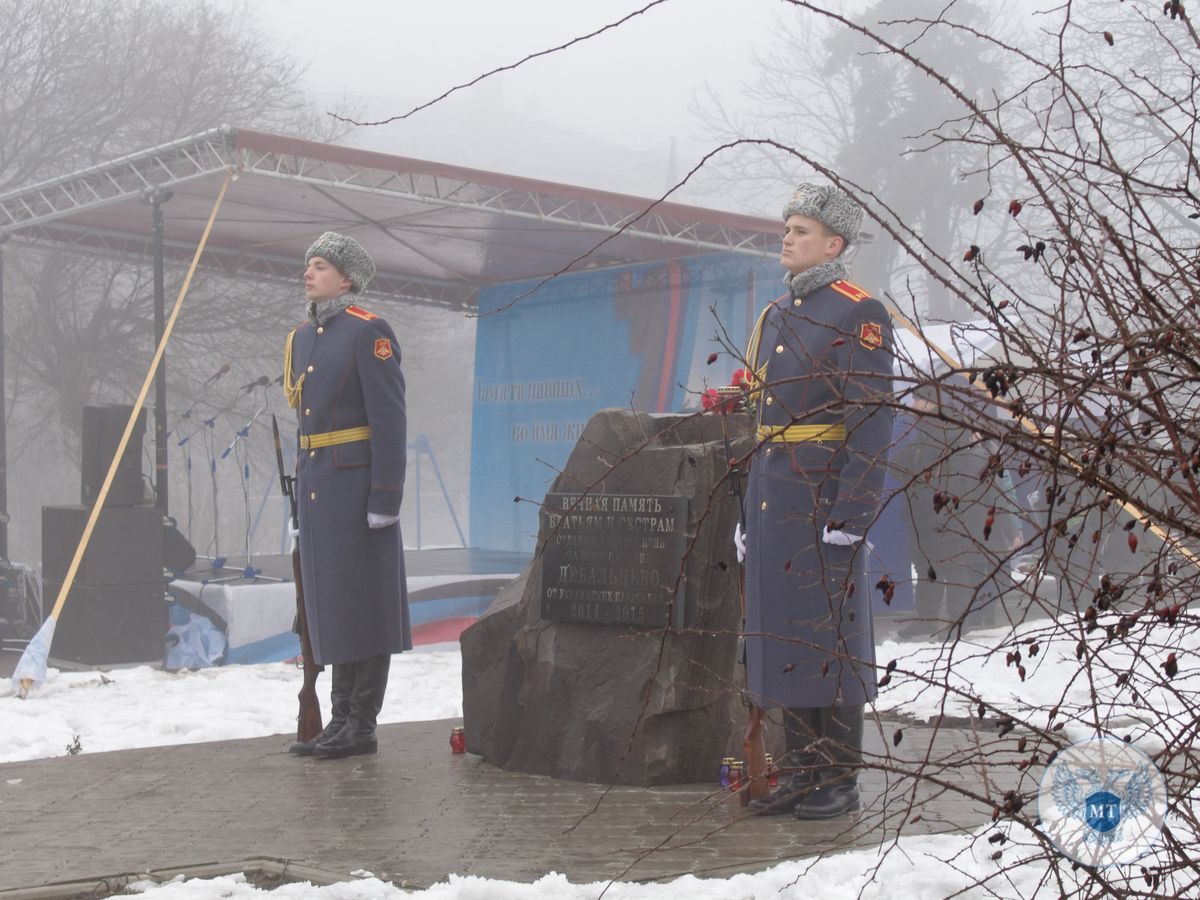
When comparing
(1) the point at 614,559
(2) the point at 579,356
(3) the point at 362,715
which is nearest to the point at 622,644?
(1) the point at 614,559

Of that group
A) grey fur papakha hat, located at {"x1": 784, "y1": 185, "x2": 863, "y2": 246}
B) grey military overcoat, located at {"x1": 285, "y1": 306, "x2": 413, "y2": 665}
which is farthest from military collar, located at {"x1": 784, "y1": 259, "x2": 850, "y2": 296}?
grey military overcoat, located at {"x1": 285, "y1": 306, "x2": 413, "y2": 665}

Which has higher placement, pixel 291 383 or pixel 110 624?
pixel 291 383

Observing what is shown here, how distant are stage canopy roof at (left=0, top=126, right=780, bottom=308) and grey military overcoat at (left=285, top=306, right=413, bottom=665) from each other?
353 centimetres

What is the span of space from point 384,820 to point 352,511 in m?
1.51

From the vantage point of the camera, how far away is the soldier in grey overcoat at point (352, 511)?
5.54m

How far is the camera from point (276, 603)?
9.92 m

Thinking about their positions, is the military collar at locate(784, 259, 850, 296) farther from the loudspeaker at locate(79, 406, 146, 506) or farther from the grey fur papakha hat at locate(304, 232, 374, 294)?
the loudspeaker at locate(79, 406, 146, 506)

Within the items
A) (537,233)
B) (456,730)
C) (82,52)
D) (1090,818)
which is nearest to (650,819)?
(456,730)

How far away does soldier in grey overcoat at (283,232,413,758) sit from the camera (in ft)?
18.2

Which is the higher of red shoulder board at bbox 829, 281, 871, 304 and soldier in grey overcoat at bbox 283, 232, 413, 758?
red shoulder board at bbox 829, 281, 871, 304

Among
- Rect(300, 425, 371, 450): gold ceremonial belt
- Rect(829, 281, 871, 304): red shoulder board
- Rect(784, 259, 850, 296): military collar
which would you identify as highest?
Rect(784, 259, 850, 296): military collar

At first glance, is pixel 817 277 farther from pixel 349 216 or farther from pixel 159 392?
pixel 349 216

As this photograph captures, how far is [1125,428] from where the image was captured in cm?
165

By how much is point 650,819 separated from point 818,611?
2.72 feet
